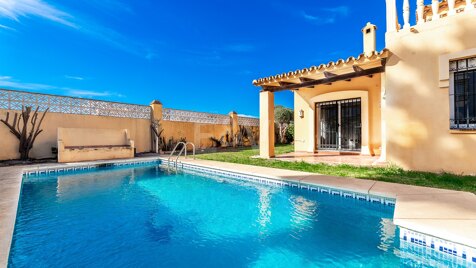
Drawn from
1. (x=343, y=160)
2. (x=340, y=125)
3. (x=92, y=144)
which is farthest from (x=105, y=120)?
(x=340, y=125)

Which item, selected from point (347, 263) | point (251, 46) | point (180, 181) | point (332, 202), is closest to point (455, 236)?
point (347, 263)

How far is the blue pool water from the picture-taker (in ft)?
8.81

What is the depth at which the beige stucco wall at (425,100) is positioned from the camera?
5797 mm

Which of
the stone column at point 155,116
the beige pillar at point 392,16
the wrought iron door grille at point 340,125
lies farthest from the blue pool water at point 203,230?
the stone column at point 155,116

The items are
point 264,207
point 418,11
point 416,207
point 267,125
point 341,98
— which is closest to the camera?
point 416,207

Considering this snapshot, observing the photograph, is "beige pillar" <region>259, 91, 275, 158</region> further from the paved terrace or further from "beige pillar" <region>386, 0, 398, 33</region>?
"beige pillar" <region>386, 0, 398, 33</region>

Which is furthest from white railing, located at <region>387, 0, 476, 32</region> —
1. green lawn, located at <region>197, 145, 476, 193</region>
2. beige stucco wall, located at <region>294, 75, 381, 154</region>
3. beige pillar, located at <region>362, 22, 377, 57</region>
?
green lawn, located at <region>197, 145, 476, 193</region>

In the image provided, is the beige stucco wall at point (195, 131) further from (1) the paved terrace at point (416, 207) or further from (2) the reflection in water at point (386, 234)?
(2) the reflection in water at point (386, 234)

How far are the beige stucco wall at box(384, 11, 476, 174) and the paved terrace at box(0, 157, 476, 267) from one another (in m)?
2.29

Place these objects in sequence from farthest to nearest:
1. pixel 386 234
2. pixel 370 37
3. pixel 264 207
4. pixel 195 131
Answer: pixel 195 131 < pixel 370 37 < pixel 264 207 < pixel 386 234

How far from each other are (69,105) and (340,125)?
13.1 m

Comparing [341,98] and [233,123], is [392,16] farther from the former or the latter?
[233,123]

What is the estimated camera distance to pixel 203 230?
354cm

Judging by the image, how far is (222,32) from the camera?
21.2 metres
